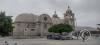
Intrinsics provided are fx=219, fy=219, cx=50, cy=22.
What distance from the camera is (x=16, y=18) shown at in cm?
7275

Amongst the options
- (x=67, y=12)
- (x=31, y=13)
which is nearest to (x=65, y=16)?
(x=67, y=12)

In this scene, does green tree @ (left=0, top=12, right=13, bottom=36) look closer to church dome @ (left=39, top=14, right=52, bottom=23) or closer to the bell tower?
church dome @ (left=39, top=14, right=52, bottom=23)

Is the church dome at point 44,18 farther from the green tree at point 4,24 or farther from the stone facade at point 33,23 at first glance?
the green tree at point 4,24

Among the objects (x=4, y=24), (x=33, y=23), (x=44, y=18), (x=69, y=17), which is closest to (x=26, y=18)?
(x=33, y=23)

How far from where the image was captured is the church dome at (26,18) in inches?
2849

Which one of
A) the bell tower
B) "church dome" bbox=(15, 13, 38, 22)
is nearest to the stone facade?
"church dome" bbox=(15, 13, 38, 22)

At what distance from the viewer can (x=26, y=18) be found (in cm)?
7325

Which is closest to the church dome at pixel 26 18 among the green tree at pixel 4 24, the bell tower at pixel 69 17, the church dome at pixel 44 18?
the church dome at pixel 44 18

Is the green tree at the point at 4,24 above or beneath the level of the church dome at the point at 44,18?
beneath

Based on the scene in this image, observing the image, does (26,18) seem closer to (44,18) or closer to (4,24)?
(44,18)

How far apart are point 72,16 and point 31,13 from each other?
1697cm

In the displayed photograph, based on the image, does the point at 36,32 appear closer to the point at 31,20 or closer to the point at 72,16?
the point at 31,20

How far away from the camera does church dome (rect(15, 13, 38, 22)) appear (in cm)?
7238

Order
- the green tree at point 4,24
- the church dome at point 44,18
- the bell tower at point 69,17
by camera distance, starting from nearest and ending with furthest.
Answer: the green tree at point 4,24
the church dome at point 44,18
the bell tower at point 69,17
